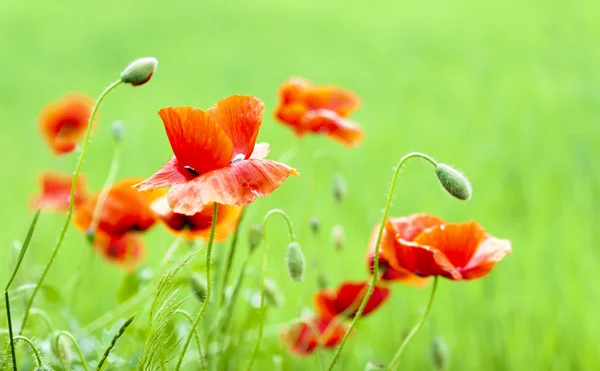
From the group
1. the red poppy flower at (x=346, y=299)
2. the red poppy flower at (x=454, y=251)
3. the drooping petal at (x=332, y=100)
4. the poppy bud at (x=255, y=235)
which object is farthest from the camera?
the drooping petal at (x=332, y=100)

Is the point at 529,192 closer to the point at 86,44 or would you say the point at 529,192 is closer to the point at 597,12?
the point at 597,12

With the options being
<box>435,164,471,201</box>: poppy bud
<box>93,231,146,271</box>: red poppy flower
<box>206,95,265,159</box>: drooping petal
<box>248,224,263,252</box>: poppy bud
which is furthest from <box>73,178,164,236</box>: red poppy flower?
<box>435,164,471,201</box>: poppy bud

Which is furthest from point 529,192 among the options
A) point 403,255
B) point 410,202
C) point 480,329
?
point 403,255

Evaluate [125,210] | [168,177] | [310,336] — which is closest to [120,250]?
[125,210]

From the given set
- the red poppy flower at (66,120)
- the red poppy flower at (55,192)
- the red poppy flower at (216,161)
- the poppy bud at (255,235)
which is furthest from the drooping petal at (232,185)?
the red poppy flower at (66,120)

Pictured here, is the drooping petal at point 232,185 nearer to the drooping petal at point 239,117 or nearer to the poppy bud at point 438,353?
the drooping petal at point 239,117

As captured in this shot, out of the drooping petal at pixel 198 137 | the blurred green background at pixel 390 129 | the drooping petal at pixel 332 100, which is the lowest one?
the blurred green background at pixel 390 129

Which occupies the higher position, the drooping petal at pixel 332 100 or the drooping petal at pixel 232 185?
the drooping petal at pixel 232 185
